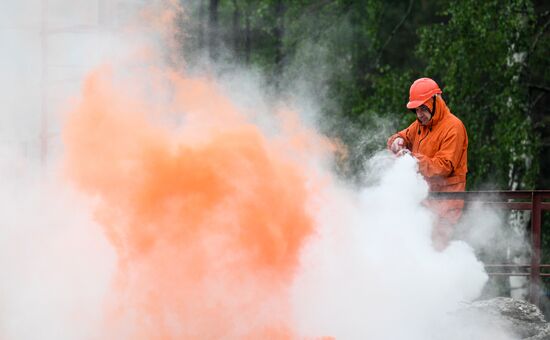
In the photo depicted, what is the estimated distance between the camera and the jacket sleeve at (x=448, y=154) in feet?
28.3

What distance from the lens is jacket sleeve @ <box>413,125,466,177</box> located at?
28.3ft

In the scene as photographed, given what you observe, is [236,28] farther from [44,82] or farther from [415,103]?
[415,103]

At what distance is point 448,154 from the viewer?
28.6ft

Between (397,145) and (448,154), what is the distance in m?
0.58

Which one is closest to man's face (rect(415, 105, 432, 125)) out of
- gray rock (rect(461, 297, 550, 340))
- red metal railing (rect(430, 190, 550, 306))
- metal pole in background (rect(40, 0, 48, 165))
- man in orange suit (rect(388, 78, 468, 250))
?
man in orange suit (rect(388, 78, 468, 250))

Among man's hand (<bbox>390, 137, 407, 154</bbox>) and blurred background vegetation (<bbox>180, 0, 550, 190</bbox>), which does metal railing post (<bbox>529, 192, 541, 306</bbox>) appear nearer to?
man's hand (<bbox>390, 137, 407, 154</bbox>)

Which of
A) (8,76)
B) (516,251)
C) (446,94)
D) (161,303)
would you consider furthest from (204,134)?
(446,94)

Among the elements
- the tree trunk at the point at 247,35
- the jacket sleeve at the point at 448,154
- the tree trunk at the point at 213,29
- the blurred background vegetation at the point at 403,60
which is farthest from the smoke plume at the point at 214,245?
the tree trunk at the point at 247,35

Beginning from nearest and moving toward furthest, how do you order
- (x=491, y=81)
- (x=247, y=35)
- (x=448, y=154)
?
(x=448, y=154) < (x=491, y=81) < (x=247, y=35)

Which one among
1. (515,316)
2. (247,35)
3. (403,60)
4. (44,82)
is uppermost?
(247,35)

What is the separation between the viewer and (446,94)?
16.8m

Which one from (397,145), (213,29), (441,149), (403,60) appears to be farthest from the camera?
(403,60)

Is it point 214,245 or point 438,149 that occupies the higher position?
point 438,149

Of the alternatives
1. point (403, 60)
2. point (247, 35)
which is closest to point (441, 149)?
point (247, 35)
